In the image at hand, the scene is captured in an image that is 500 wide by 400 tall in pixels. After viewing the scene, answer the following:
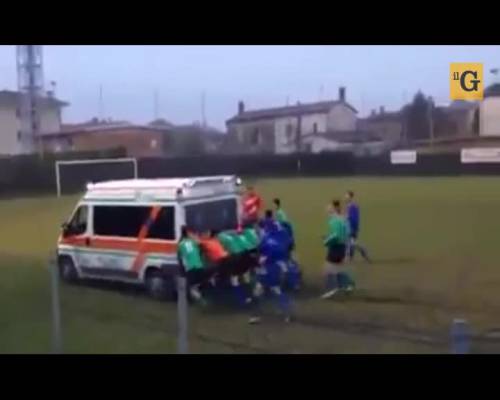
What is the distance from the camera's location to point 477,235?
16766 mm

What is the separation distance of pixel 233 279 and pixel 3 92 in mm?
18334

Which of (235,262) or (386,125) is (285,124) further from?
(235,262)

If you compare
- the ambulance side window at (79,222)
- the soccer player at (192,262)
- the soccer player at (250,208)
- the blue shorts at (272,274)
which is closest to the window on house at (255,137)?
the soccer player at (250,208)

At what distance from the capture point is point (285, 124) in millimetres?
33156

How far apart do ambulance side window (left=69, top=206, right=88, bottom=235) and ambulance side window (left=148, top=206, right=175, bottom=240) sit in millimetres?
1420

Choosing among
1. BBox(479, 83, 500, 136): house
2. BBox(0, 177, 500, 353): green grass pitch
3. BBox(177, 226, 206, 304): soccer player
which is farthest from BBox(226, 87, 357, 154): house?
BBox(177, 226, 206, 304): soccer player

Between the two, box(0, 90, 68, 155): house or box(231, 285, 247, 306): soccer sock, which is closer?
box(231, 285, 247, 306): soccer sock

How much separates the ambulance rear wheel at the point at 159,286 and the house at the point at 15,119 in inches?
566

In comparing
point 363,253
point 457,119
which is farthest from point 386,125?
point 363,253

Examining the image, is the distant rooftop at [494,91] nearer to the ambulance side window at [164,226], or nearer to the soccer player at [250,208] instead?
the soccer player at [250,208]

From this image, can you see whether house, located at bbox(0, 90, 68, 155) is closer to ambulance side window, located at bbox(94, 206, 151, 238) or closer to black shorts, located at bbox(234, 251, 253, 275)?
ambulance side window, located at bbox(94, 206, 151, 238)

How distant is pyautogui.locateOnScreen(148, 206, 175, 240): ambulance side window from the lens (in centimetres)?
970

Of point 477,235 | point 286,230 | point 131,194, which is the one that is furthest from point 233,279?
point 477,235
